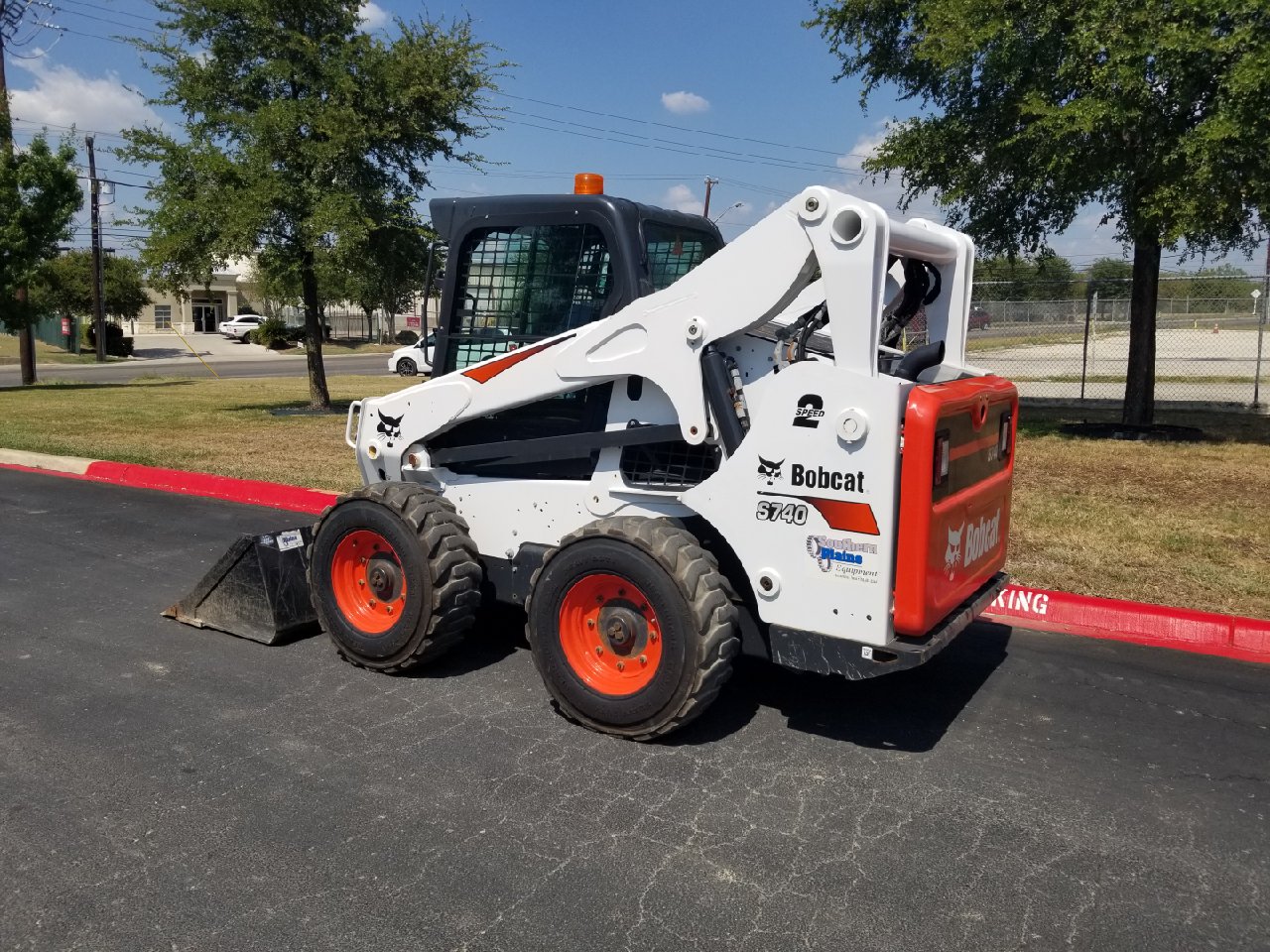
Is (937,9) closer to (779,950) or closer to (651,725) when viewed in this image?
(651,725)

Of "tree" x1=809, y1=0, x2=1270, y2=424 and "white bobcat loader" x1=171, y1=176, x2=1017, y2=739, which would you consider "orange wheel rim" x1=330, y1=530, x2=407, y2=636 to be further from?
"tree" x1=809, y1=0, x2=1270, y2=424

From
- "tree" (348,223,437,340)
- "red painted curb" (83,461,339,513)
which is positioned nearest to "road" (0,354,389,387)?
"tree" (348,223,437,340)

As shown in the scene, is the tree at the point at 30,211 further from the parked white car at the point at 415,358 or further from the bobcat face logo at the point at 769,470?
the bobcat face logo at the point at 769,470

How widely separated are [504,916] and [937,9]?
41.3ft

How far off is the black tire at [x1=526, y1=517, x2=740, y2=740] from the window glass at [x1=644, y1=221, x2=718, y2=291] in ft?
4.71

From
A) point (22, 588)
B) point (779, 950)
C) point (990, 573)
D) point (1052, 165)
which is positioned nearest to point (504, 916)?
point (779, 950)

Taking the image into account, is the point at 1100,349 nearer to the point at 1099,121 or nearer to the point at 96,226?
the point at 1099,121

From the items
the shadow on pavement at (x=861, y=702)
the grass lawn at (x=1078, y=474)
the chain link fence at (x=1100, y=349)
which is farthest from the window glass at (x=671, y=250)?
the chain link fence at (x=1100, y=349)

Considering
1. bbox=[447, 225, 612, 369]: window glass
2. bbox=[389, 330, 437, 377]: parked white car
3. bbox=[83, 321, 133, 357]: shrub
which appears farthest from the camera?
bbox=[83, 321, 133, 357]: shrub

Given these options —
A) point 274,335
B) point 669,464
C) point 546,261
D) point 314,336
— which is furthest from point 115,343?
point 669,464

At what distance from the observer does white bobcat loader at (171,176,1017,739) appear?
3.98 m

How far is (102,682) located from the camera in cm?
518

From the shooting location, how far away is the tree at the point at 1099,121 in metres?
10.7

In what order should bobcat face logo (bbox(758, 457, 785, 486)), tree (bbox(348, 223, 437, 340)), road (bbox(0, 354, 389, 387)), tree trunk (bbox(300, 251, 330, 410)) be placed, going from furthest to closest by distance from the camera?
road (bbox(0, 354, 389, 387)) → tree trunk (bbox(300, 251, 330, 410)) → tree (bbox(348, 223, 437, 340)) → bobcat face logo (bbox(758, 457, 785, 486))
